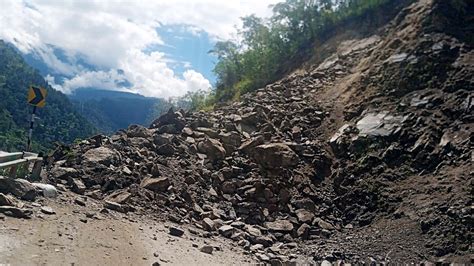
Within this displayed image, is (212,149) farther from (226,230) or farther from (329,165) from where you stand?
(226,230)

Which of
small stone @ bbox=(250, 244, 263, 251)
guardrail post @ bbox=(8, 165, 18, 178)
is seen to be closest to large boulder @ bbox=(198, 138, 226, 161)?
small stone @ bbox=(250, 244, 263, 251)

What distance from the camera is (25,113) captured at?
63.1 meters

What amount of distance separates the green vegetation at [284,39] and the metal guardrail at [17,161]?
1522cm

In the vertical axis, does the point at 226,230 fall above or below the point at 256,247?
above

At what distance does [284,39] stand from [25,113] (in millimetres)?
49086

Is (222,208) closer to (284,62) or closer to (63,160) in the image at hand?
(63,160)

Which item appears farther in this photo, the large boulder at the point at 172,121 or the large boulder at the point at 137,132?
the large boulder at the point at 172,121

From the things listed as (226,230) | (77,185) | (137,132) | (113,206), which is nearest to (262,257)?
(226,230)

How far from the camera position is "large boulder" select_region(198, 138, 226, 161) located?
1148 cm

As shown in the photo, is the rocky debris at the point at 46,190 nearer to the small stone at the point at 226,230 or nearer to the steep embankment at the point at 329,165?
the steep embankment at the point at 329,165

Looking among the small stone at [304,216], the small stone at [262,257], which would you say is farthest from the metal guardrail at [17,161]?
the small stone at [304,216]

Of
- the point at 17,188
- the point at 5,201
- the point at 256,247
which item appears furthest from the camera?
the point at 256,247

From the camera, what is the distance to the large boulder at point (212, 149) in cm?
1148

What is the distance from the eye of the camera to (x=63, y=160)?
987 centimetres
